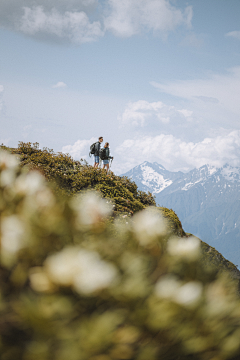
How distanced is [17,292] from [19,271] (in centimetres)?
10

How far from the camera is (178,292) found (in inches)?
52.9

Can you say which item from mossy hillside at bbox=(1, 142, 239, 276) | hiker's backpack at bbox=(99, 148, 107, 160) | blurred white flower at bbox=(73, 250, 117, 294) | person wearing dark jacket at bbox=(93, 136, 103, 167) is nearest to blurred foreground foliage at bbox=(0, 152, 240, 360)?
blurred white flower at bbox=(73, 250, 117, 294)

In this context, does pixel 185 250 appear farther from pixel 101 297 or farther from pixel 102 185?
pixel 102 185

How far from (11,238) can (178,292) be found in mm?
994

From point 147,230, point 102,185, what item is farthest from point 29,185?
point 102,185

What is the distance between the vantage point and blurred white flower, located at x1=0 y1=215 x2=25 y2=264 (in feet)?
4.34

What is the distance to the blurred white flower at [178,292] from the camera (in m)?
1.31

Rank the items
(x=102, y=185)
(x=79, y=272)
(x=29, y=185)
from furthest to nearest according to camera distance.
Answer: (x=102, y=185)
(x=29, y=185)
(x=79, y=272)

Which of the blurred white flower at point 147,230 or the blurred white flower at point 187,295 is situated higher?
the blurred white flower at point 147,230

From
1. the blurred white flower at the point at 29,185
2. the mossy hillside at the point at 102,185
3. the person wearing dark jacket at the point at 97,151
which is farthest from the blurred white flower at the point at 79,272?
the person wearing dark jacket at the point at 97,151

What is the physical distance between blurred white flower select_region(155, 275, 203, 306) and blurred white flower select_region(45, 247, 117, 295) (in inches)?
11.1

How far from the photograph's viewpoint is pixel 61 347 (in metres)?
1.03

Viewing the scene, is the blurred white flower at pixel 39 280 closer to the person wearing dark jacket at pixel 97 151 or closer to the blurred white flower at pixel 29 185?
the blurred white flower at pixel 29 185

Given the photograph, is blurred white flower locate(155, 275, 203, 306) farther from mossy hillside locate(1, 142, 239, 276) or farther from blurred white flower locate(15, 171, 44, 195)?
mossy hillside locate(1, 142, 239, 276)
